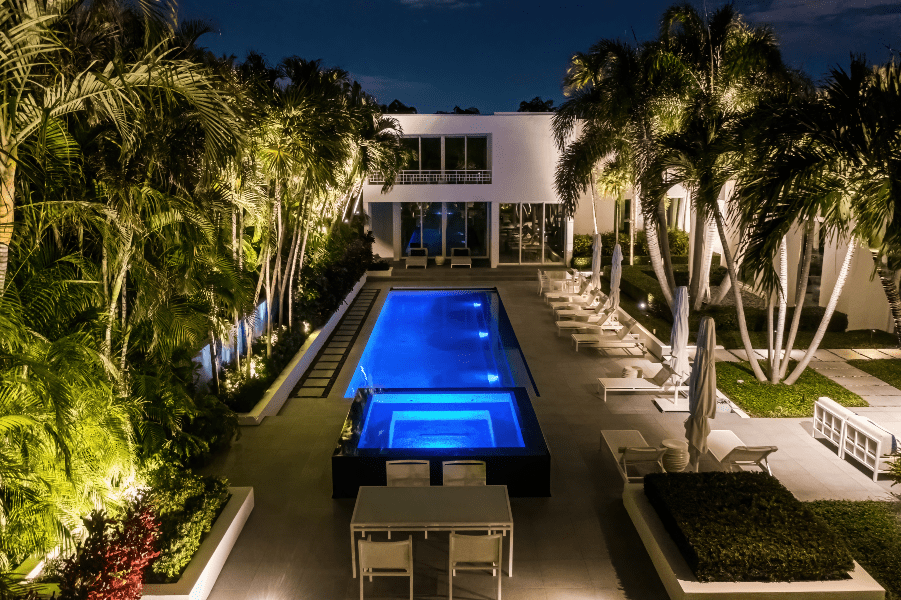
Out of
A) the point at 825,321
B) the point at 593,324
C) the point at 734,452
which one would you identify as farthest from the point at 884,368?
the point at 734,452

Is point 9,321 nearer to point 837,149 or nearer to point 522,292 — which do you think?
point 837,149

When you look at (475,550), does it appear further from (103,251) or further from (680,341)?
(680,341)

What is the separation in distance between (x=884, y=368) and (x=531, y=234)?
15316 mm

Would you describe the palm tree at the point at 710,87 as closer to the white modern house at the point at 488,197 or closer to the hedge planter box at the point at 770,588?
the hedge planter box at the point at 770,588

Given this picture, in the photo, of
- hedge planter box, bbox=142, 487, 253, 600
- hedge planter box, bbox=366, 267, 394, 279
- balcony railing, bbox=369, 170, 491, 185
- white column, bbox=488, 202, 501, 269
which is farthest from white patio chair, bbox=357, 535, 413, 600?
balcony railing, bbox=369, 170, 491, 185

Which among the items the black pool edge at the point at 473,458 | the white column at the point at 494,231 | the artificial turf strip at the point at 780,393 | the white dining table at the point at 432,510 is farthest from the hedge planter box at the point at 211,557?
the white column at the point at 494,231

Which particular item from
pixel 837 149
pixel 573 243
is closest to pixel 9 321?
pixel 837 149

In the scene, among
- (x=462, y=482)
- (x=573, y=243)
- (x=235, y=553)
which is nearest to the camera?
(x=235, y=553)

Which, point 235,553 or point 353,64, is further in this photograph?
point 353,64

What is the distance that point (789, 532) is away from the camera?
5.73 metres

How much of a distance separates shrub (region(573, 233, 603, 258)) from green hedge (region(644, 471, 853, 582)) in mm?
18471

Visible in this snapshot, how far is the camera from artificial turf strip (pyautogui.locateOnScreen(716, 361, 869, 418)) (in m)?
9.91

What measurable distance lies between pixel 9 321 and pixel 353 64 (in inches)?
4401

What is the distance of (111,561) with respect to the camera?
4883 mm
